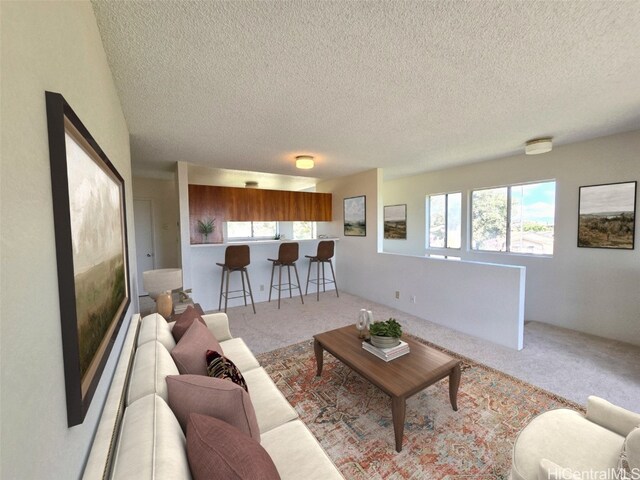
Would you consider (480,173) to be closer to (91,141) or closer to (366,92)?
(366,92)

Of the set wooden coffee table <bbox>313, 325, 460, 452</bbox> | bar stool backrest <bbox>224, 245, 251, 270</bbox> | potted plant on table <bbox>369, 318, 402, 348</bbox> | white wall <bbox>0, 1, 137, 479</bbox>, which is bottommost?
wooden coffee table <bbox>313, 325, 460, 452</bbox>

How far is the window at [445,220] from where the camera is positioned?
4812 millimetres

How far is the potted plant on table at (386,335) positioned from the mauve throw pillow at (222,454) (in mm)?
1345

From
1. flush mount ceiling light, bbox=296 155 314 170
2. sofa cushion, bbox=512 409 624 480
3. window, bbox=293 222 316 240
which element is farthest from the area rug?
window, bbox=293 222 316 240

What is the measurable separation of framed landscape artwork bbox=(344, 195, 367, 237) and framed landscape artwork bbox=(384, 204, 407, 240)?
1204 mm

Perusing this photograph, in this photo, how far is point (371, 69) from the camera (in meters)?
1.70

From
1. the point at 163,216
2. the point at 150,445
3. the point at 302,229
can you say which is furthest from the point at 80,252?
the point at 302,229

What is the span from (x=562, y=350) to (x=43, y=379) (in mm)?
4062

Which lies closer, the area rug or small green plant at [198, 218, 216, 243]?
the area rug

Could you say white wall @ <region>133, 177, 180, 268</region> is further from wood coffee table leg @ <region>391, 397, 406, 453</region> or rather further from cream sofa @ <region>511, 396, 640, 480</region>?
cream sofa @ <region>511, 396, 640, 480</region>

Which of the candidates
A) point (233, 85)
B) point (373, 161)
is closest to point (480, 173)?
point (373, 161)

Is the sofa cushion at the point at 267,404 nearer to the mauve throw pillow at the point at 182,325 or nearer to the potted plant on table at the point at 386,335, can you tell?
the mauve throw pillow at the point at 182,325

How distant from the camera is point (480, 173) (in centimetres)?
436

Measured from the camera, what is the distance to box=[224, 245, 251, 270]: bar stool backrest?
13.0 feet
